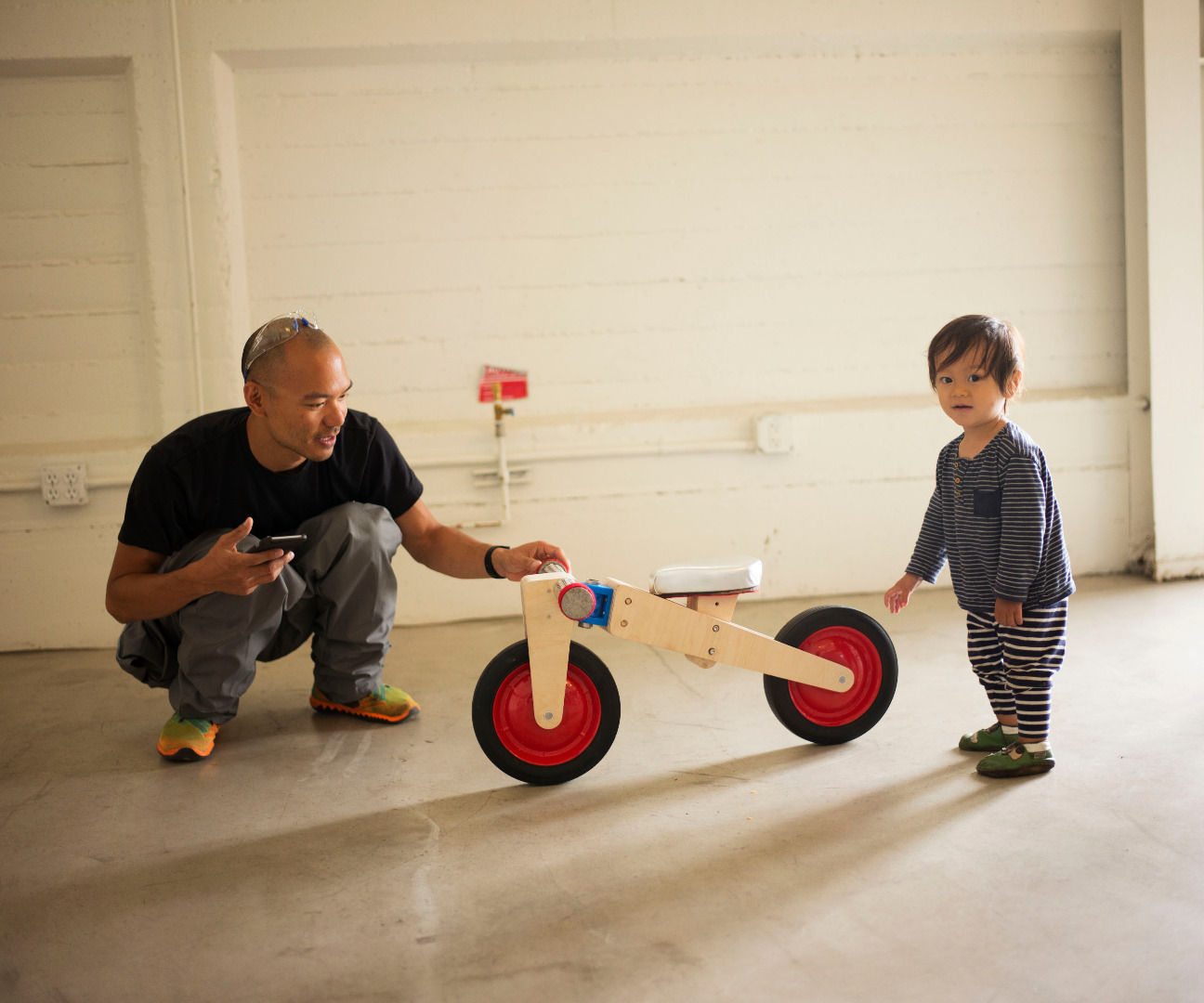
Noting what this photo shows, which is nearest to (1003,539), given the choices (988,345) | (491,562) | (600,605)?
(988,345)

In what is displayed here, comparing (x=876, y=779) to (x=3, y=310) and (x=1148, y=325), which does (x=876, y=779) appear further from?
(x=3, y=310)

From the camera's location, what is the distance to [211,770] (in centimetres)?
243

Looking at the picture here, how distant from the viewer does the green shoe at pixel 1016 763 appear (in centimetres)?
215

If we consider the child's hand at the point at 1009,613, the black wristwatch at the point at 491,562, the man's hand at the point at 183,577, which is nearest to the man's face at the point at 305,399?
the man's hand at the point at 183,577

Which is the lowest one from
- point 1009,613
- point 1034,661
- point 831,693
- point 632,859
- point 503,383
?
point 632,859

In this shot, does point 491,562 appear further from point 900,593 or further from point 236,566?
point 900,593

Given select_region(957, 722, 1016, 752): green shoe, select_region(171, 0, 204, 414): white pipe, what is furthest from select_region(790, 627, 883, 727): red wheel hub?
select_region(171, 0, 204, 414): white pipe

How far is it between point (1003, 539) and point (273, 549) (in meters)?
1.56

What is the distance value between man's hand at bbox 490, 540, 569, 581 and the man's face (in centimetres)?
48

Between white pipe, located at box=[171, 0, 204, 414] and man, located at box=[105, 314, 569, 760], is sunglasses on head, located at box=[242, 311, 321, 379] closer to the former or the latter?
man, located at box=[105, 314, 569, 760]

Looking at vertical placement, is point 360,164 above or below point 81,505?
above

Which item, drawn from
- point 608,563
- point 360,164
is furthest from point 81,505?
point 608,563

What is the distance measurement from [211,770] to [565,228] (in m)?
2.40

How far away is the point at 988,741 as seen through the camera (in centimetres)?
232
